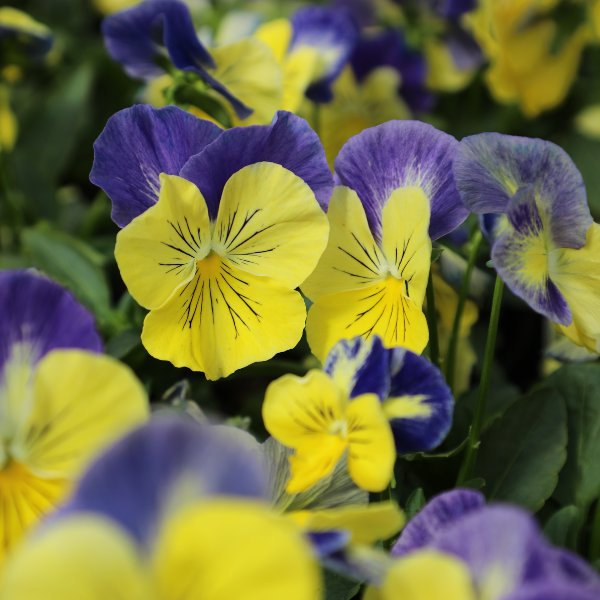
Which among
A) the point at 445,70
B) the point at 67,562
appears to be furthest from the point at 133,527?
the point at 445,70

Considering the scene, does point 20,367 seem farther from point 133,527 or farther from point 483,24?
point 483,24

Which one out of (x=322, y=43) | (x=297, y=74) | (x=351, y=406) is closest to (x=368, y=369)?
(x=351, y=406)

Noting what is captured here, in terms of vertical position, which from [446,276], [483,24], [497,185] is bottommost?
[446,276]

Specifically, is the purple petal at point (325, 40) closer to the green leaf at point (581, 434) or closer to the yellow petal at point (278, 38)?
the yellow petal at point (278, 38)

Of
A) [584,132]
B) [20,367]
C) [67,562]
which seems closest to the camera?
[67,562]

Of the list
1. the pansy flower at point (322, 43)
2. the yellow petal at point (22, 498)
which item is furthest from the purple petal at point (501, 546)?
the pansy flower at point (322, 43)

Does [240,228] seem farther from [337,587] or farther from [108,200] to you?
[108,200]
